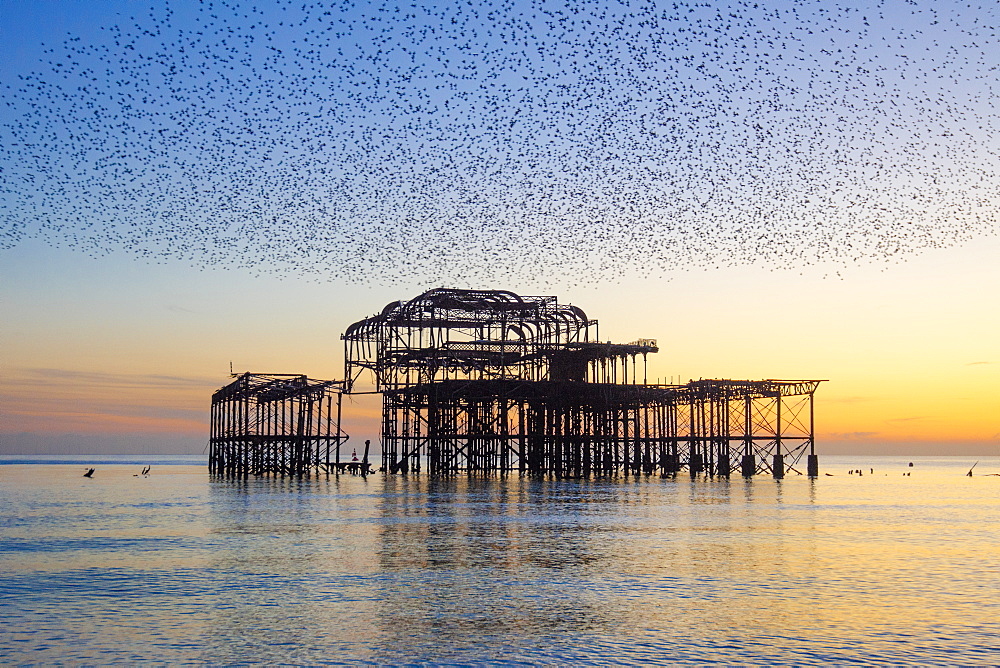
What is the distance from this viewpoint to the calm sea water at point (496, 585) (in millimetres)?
19062

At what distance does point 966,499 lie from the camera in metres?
70.9

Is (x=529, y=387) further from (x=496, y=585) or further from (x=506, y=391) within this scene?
(x=496, y=585)

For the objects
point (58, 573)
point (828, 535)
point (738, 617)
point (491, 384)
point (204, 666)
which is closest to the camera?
point (204, 666)

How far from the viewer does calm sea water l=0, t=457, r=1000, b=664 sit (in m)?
19.1

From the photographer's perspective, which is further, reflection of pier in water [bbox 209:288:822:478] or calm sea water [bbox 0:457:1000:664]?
reflection of pier in water [bbox 209:288:822:478]

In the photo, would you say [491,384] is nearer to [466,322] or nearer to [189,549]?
[466,322]

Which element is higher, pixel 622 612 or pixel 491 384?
pixel 491 384

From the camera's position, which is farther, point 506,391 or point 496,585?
point 506,391

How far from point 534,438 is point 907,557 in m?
54.4

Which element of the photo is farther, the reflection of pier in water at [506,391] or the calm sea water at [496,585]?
the reflection of pier in water at [506,391]

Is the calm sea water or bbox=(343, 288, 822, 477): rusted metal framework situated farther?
bbox=(343, 288, 822, 477): rusted metal framework

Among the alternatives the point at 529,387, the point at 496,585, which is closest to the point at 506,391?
the point at 529,387

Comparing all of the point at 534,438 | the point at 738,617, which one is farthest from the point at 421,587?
the point at 534,438

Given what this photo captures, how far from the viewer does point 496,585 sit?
2566cm
